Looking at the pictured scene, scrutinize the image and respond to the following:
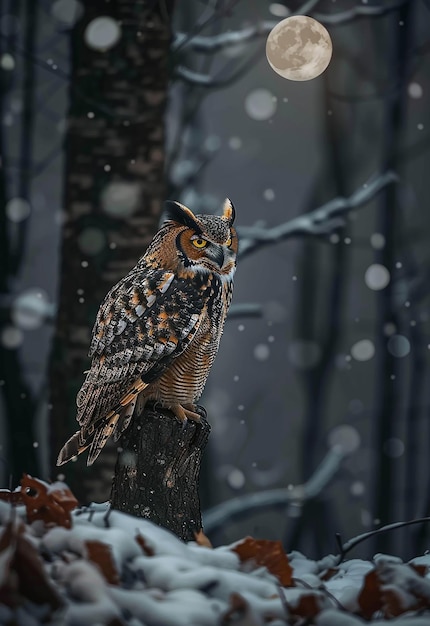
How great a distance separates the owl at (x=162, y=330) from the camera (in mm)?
1834

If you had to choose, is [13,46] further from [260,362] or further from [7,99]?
[260,362]

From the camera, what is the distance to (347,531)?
3.93m

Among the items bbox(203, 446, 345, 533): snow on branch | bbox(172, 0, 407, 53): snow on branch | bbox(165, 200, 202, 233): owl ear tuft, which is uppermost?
bbox(172, 0, 407, 53): snow on branch

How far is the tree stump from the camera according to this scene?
1.71 m

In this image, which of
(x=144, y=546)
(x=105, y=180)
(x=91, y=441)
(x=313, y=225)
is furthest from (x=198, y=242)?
(x=313, y=225)

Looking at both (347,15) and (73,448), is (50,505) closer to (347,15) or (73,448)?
(73,448)

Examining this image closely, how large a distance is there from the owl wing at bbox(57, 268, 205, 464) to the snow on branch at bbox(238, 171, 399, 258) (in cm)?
128

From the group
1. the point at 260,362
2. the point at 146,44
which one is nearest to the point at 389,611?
the point at 146,44

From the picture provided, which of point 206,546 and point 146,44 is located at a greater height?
point 146,44

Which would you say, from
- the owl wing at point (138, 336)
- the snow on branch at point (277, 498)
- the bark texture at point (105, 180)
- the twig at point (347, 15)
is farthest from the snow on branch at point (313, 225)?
the owl wing at point (138, 336)

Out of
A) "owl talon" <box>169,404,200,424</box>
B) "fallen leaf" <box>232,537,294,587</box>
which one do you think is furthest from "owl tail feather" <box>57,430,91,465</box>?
"fallen leaf" <box>232,537,294,587</box>

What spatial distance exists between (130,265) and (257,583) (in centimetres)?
175

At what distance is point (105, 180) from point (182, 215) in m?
0.86

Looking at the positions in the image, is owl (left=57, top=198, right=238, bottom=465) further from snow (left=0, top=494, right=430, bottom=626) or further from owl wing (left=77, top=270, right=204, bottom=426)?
snow (left=0, top=494, right=430, bottom=626)
